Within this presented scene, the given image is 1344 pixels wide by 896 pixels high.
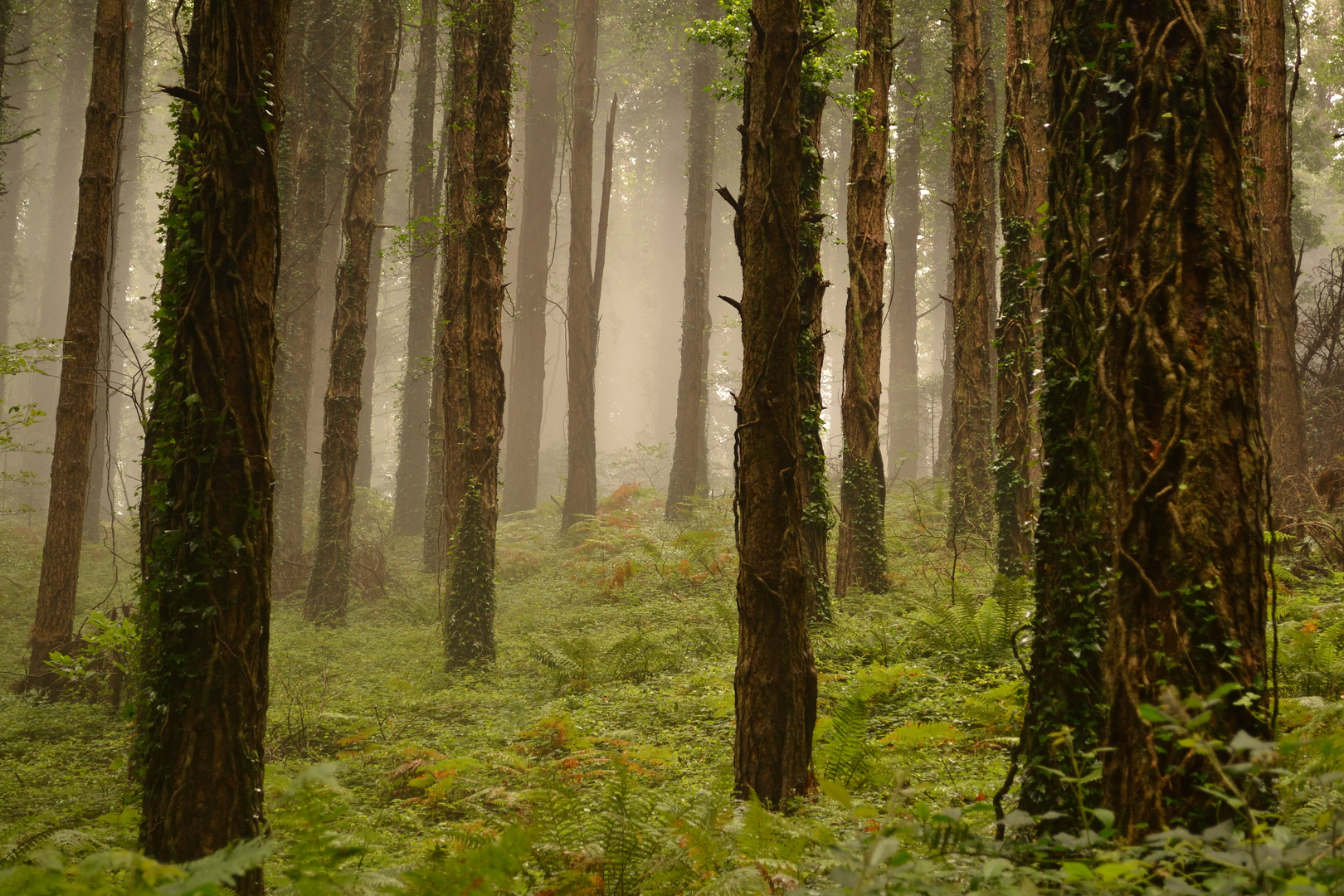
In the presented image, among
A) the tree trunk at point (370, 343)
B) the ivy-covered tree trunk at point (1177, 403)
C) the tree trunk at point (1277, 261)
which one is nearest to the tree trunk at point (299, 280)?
the tree trunk at point (370, 343)

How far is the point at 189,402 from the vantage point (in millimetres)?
3873

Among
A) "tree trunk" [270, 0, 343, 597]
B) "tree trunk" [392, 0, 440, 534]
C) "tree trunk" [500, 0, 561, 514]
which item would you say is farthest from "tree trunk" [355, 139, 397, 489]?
"tree trunk" [270, 0, 343, 597]

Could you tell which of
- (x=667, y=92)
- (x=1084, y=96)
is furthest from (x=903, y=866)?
(x=667, y=92)

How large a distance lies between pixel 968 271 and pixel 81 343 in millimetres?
11158

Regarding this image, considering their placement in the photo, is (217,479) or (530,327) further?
(530,327)

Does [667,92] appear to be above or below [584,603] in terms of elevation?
above

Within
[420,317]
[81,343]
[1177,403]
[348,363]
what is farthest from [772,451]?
[420,317]

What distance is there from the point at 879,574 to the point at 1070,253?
7804mm

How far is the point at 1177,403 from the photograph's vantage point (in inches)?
111

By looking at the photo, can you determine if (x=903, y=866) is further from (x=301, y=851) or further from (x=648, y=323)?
(x=648, y=323)

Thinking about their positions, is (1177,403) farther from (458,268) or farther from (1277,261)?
(458,268)

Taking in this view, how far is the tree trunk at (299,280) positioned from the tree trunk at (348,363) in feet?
7.46

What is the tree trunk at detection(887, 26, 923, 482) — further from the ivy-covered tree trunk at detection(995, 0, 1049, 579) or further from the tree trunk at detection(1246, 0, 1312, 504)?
the tree trunk at detection(1246, 0, 1312, 504)

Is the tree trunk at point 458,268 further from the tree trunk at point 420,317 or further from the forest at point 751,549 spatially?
the tree trunk at point 420,317
